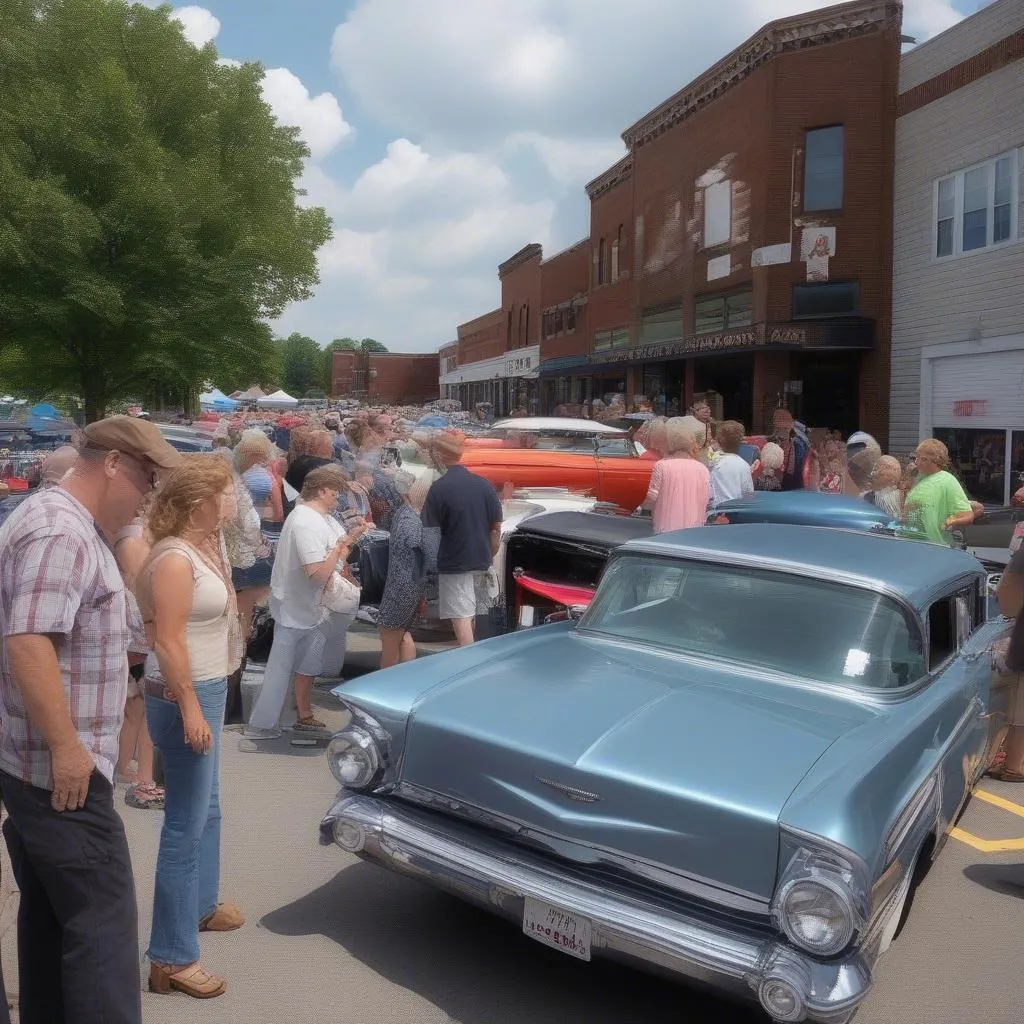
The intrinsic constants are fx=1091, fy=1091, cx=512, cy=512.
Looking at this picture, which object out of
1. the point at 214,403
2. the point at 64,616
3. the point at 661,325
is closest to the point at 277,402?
the point at 214,403

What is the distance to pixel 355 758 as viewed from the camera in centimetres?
400

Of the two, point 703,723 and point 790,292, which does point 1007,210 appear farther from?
point 703,723

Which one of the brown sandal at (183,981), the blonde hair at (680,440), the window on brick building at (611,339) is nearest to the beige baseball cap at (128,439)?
the brown sandal at (183,981)

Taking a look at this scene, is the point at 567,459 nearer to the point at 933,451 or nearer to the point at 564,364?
the point at 933,451

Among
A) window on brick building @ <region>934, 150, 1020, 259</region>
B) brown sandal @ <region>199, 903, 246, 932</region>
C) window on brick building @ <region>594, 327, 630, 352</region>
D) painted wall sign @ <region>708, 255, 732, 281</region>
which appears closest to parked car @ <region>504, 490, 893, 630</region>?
brown sandal @ <region>199, 903, 246, 932</region>

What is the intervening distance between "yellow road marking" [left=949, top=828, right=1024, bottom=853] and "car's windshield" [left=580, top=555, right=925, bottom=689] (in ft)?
5.30

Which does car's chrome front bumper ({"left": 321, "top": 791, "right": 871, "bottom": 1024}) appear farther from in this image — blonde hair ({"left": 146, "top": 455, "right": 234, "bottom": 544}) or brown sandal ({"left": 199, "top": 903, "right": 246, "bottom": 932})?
blonde hair ({"left": 146, "top": 455, "right": 234, "bottom": 544})

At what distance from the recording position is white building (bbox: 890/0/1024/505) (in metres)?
18.7

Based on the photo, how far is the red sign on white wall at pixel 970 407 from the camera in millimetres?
19875

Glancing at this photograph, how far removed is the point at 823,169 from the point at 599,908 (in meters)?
22.9

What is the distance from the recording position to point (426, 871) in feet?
12.2

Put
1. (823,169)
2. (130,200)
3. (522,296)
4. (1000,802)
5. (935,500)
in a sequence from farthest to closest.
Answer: (522,296) → (130,200) → (823,169) → (935,500) → (1000,802)

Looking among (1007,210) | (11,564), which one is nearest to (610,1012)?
(11,564)

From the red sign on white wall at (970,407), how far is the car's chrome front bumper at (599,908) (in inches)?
728
